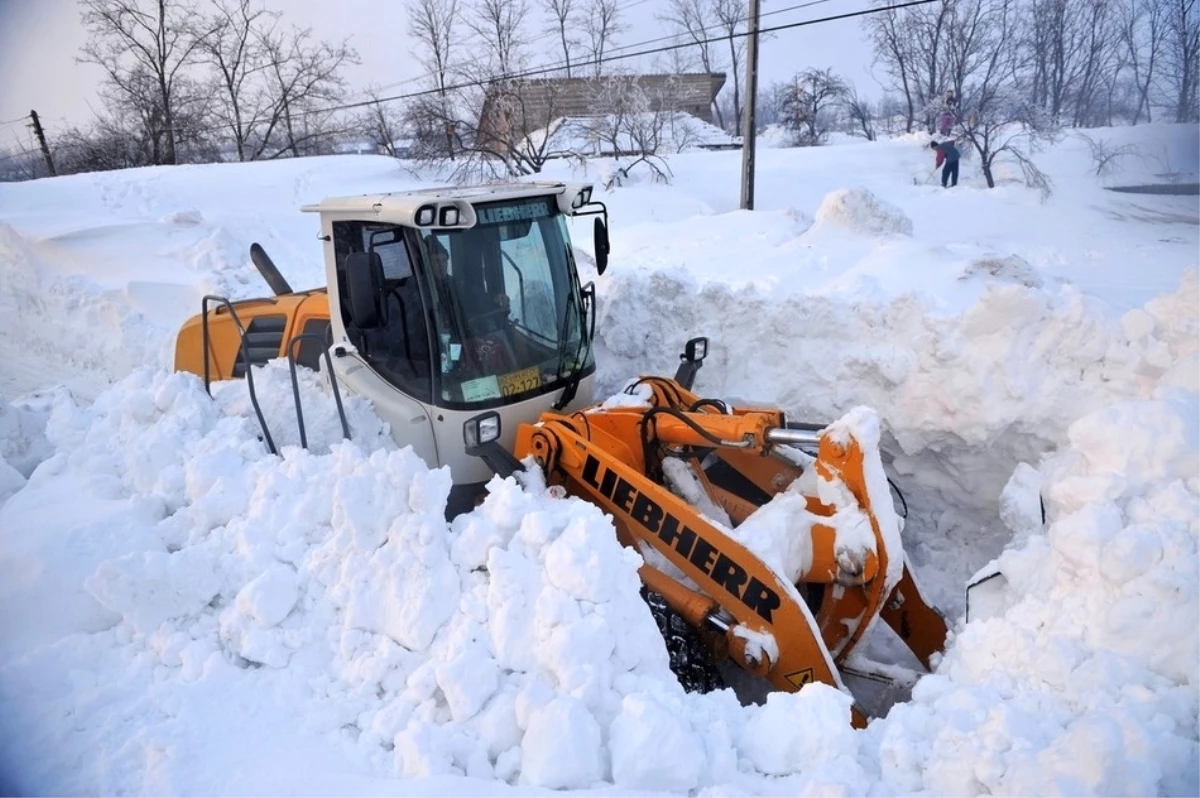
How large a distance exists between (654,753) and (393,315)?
103 inches

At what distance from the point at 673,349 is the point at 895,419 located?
1815 mm

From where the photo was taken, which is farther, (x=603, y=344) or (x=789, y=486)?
(x=603, y=344)

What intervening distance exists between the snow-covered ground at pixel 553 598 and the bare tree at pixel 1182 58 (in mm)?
394

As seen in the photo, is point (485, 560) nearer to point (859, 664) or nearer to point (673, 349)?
point (859, 664)

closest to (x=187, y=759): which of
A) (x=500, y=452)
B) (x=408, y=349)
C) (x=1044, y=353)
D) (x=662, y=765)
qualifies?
(x=662, y=765)

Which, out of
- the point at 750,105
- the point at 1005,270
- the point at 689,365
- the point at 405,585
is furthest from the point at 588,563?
the point at 750,105

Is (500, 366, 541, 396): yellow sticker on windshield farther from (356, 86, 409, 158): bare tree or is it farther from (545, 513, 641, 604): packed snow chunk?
(356, 86, 409, 158): bare tree

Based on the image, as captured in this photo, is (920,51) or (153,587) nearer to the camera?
(153,587)

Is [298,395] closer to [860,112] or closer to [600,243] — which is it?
[600,243]

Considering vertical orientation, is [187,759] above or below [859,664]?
above

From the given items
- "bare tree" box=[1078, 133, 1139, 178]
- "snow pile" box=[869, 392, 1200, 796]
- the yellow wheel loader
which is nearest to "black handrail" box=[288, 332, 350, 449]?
the yellow wheel loader

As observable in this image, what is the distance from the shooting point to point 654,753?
2.29 metres

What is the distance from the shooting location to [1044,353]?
15.5ft

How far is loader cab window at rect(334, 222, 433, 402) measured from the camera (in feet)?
13.3
